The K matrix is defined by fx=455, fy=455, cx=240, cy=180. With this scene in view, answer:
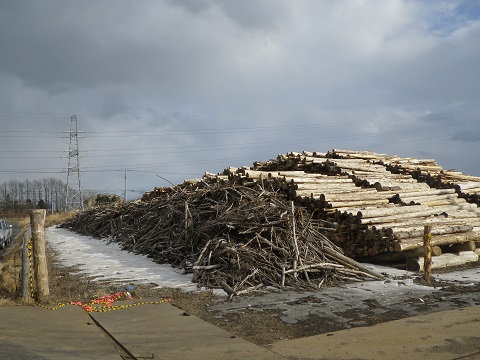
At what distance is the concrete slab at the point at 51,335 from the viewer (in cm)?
517

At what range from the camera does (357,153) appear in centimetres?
2042

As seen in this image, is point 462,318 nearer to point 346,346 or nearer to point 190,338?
point 346,346

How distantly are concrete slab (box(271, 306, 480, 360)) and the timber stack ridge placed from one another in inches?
182

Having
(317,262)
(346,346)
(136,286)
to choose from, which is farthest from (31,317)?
(317,262)

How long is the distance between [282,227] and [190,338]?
541 cm

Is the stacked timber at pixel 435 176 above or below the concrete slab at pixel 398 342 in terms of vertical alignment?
above

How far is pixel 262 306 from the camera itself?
7441 mm

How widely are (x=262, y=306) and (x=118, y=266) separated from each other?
5.51 meters

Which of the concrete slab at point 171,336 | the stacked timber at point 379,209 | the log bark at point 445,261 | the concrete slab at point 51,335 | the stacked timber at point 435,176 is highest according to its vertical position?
the stacked timber at point 435,176

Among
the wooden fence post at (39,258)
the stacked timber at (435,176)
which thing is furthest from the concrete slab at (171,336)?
the stacked timber at (435,176)

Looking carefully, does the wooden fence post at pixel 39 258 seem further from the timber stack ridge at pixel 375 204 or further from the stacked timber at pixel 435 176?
the stacked timber at pixel 435 176

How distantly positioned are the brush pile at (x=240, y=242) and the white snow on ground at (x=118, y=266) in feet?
1.09

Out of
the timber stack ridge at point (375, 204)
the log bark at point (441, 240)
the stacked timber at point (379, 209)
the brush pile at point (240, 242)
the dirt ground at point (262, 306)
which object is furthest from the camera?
the timber stack ridge at point (375, 204)

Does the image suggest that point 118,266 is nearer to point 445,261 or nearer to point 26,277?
point 26,277
